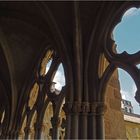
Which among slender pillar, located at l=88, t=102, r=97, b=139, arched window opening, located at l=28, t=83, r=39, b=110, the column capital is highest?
arched window opening, located at l=28, t=83, r=39, b=110

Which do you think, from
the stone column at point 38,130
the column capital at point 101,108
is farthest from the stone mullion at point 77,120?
the stone column at point 38,130

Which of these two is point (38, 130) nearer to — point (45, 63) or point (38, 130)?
point (38, 130)

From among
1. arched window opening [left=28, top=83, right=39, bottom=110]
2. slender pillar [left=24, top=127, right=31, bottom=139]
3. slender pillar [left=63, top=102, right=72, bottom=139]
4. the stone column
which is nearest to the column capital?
slender pillar [left=63, top=102, right=72, bottom=139]

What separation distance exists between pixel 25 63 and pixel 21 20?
1.74m

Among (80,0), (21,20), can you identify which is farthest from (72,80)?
(21,20)

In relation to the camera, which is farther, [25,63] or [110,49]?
[25,63]

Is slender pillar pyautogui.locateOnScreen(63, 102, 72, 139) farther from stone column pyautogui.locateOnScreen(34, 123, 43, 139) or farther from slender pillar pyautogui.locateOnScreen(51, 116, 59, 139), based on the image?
stone column pyautogui.locateOnScreen(34, 123, 43, 139)

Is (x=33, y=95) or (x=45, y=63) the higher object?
(x=45, y=63)

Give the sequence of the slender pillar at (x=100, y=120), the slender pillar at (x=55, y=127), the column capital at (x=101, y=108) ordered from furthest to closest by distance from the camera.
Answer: the slender pillar at (x=55, y=127) → the column capital at (x=101, y=108) → the slender pillar at (x=100, y=120)

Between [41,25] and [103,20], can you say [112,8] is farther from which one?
[41,25]

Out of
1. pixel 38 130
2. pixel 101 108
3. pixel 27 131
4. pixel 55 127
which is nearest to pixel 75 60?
pixel 101 108

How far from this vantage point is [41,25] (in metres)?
7.34

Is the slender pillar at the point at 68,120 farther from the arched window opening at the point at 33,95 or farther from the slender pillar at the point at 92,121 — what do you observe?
the arched window opening at the point at 33,95

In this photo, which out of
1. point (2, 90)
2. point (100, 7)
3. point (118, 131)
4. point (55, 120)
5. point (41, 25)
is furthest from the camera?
point (2, 90)
